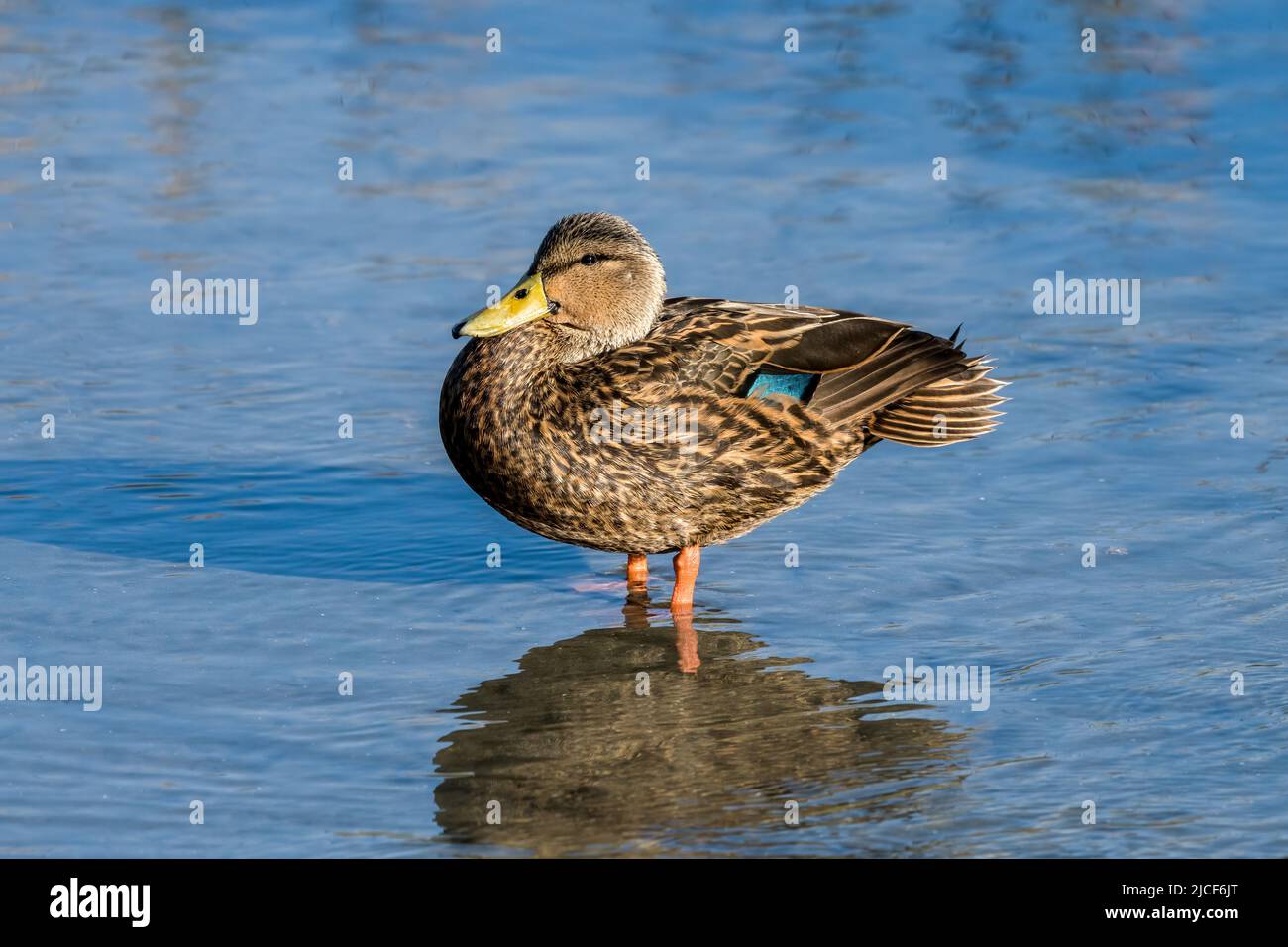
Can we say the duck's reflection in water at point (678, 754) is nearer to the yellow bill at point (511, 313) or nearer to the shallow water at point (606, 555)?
the shallow water at point (606, 555)

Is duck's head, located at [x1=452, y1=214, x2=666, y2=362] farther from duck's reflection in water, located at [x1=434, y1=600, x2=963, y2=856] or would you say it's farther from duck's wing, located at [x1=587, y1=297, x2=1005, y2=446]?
duck's reflection in water, located at [x1=434, y1=600, x2=963, y2=856]

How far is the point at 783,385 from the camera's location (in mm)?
7305

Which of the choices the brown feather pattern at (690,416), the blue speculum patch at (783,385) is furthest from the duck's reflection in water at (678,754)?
the blue speculum patch at (783,385)

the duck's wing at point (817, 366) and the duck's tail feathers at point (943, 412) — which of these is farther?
the duck's tail feathers at point (943, 412)

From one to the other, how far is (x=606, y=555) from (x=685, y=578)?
31.9 inches

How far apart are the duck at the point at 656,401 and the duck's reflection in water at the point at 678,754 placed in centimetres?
54

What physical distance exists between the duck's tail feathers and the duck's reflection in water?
1.17 meters

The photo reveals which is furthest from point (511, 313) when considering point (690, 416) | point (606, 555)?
point (606, 555)

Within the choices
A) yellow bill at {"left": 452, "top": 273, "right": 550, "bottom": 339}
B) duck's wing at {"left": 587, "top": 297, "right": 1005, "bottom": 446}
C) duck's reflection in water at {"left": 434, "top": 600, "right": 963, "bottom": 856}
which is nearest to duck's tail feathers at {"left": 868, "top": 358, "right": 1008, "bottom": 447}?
duck's wing at {"left": 587, "top": 297, "right": 1005, "bottom": 446}

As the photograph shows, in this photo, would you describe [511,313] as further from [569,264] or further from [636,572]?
[636,572]

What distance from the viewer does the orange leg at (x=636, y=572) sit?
25.0 ft

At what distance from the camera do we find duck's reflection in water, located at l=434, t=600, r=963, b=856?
5.45 m
